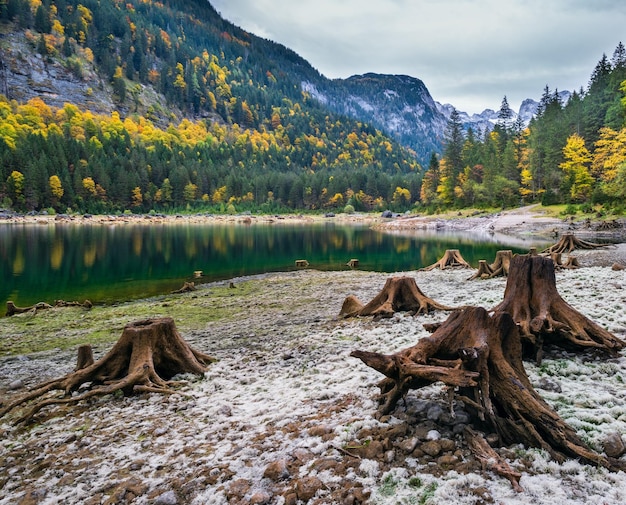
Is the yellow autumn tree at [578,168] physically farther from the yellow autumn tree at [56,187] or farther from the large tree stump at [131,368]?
the yellow autumn tree at [56,187]

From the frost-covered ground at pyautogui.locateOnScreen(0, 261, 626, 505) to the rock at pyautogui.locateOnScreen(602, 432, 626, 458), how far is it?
0.38ft

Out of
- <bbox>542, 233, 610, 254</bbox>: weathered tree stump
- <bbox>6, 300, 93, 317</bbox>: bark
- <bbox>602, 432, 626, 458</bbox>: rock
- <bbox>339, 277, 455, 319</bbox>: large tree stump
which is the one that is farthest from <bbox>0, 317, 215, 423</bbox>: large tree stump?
<bbox>542, 233, 610, 254</bbox>: weathered tree stump

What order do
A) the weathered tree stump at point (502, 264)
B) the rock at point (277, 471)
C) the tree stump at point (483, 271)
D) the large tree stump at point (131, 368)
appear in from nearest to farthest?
the rock at point (277, 471) → the large tree stump at point (131, 368) → the weathered tree stump at point (502, 264) → the tree stump at point (483, 271)

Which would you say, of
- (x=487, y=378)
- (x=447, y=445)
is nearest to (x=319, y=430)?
(x=447, y=445)

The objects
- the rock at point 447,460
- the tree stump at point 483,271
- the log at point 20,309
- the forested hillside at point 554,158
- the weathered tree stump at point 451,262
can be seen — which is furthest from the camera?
the forested hillside at point 554,158

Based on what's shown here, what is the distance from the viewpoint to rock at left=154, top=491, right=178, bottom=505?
4.44m

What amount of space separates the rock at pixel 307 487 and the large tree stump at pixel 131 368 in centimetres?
434

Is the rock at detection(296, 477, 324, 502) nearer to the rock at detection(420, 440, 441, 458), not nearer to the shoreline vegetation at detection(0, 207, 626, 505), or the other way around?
the shoreline vegetation at detection(0, 207, 626, 505)

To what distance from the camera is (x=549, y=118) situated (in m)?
88.0

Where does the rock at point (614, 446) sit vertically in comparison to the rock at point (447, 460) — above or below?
above

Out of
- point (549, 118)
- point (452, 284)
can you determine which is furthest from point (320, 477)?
point (549, 118)

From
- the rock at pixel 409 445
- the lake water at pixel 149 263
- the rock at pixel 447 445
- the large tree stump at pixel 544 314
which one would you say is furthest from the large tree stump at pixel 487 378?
the lake water at pixel 149 263

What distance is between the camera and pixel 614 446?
4.40m

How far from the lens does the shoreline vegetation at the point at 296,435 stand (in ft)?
13.9
